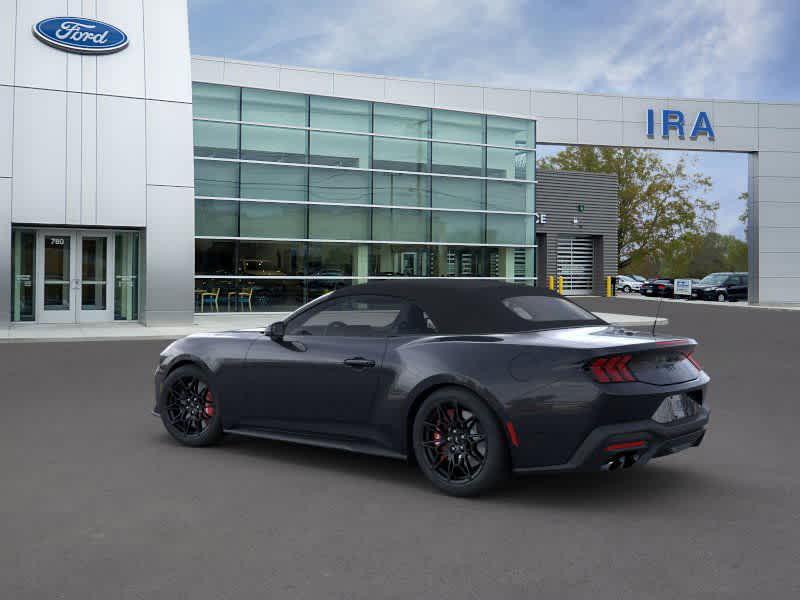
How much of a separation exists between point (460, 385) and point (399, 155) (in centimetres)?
2564

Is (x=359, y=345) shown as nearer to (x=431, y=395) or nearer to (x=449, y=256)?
(x=431, y=395)

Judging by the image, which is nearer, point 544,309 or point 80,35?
Answer: point 544,309

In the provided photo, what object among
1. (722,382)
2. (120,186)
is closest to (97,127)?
(120,186)

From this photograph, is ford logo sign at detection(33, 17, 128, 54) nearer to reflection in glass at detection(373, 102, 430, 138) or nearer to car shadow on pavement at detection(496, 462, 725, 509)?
reflection in glass at detection(373, 102, 430, 138)

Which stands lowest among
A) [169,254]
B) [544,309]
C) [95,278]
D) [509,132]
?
[544,309]

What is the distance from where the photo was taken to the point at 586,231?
178ft

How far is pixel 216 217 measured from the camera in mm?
28047

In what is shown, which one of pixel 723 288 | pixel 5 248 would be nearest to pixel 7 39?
pixel 5 248

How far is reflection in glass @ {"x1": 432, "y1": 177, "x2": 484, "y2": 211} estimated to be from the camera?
3136 cm

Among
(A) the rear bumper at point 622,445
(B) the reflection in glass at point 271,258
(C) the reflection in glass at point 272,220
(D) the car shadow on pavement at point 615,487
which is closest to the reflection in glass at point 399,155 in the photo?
(C) the reflection in glass at point 272,220

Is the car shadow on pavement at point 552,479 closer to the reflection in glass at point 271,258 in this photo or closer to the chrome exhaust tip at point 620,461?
the chrome exhaust tip at point 620,461

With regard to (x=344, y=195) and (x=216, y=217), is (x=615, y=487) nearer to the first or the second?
(x=216, y=217)

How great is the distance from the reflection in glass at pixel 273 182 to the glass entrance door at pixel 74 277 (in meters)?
5.30

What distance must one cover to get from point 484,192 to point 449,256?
2.68 meters
